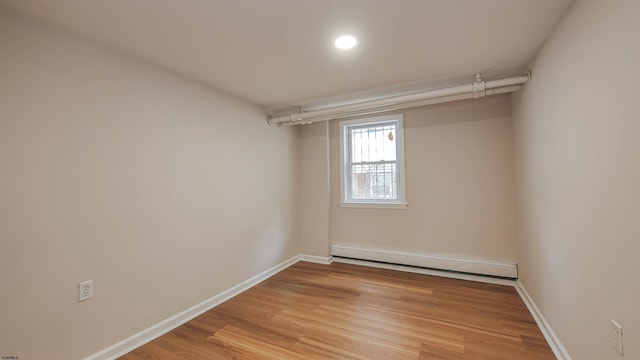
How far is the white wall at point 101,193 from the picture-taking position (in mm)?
1481

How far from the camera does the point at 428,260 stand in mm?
3391

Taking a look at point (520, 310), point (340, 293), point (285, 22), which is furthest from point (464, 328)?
point (285, 22)

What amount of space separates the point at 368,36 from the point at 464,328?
239 centimetres

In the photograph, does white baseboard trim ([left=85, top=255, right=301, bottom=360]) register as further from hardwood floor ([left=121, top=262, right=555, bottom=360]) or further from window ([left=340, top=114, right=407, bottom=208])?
window ([left=340, top=114, right=407, bottom=208])

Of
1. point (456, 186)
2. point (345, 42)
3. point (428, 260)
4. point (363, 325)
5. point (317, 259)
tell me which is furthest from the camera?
point (317, 259)

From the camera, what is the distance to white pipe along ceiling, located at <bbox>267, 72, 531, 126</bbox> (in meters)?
2.38

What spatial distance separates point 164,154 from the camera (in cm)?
223

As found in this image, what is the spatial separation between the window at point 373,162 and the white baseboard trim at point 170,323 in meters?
1.76

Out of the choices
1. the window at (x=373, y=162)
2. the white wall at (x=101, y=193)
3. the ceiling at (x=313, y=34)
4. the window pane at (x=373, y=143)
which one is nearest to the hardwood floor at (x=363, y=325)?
the white wall at (x=101, y=193)

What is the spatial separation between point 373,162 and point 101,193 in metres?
3.09

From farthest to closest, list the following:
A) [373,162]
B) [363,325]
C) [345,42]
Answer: [373,162]
[363,325]
[345,42]

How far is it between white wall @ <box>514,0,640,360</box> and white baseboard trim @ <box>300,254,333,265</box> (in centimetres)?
245

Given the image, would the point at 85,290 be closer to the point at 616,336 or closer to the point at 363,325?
the point at 363,325

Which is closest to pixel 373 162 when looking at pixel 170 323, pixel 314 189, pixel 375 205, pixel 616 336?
pixel 375 205
